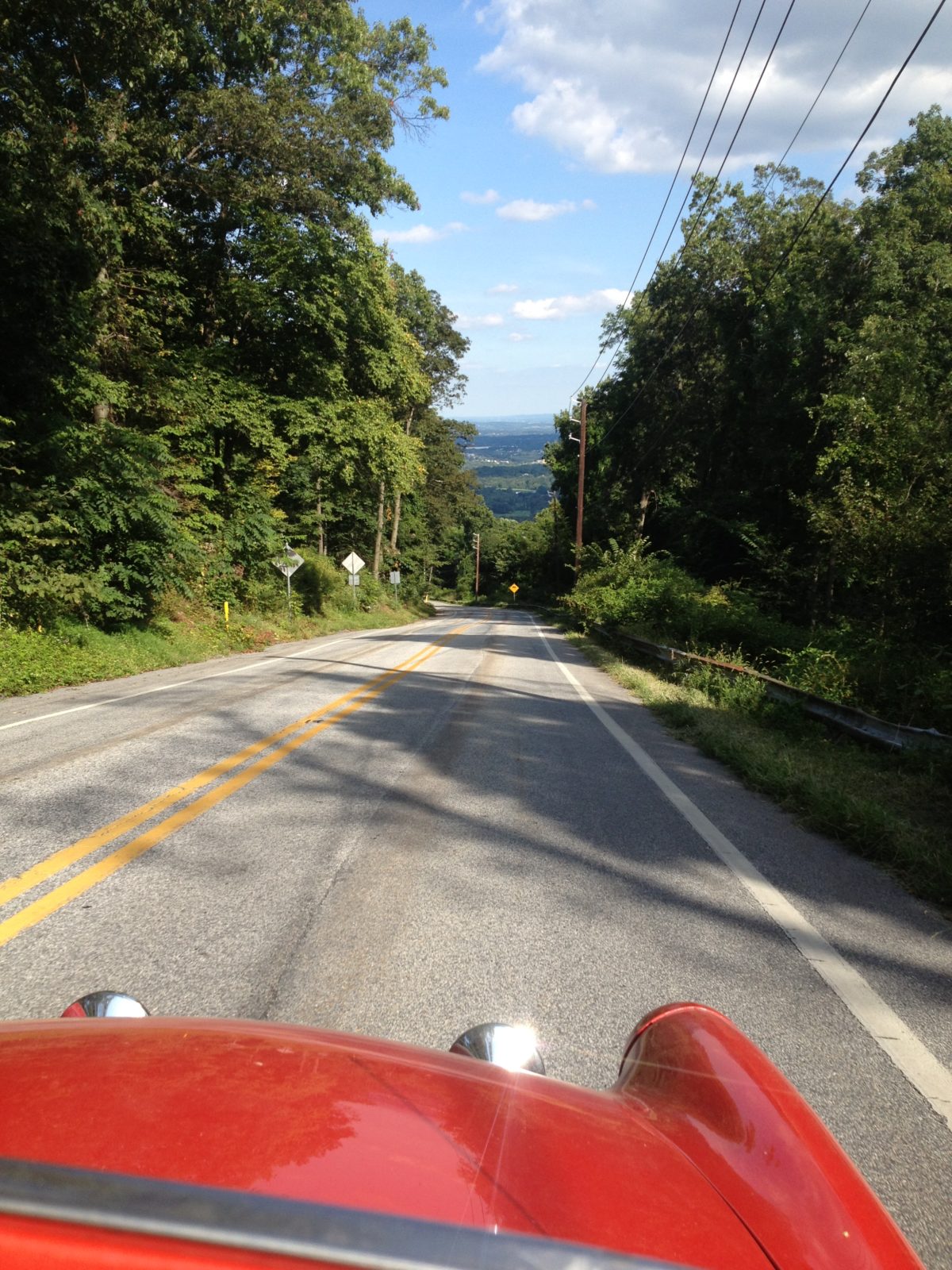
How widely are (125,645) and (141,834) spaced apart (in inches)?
455

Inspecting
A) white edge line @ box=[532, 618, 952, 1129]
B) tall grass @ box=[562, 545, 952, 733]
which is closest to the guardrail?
tall grass @ box=[562, 545, 952, 733]

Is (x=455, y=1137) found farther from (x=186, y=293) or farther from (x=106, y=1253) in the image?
(x=186, y=293)

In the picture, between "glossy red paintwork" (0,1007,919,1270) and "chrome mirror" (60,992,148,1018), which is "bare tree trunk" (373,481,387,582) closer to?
"chrome mirror" (60,992,148,1018)

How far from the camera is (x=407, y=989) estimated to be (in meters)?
3.09

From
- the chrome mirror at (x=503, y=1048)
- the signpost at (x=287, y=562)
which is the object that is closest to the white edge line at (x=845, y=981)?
the chrome mirror at (x=503, y=1048)

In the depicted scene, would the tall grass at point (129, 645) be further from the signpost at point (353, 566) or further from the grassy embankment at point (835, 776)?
the signpost at point (353, 566)

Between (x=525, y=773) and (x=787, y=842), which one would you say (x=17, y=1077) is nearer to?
(x=787, y=842)

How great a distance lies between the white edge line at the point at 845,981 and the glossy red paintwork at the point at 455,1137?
155cm

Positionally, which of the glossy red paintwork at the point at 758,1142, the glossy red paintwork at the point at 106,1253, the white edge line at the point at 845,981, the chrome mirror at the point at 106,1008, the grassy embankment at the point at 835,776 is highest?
the glossy red paintwork at the point at 106,1253

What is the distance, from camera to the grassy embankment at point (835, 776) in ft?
16.5

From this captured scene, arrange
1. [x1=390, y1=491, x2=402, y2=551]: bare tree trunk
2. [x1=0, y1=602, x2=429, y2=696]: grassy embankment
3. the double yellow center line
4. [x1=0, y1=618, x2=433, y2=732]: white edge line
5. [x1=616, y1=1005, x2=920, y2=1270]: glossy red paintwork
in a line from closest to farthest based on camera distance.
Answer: [x1=616, y1=1005, x2=920, y2=1270]: glossy red paintwork < the double yellow center line < [x1=0, y1=618, x2=433, y2=732]: white edge line < [x1=0, y1=602, x2=429, y2=696]: grassy embankment < [x1=390, y1=491, x2=402, y2=551]: bare tree trunk

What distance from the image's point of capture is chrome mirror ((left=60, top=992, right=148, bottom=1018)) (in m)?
1.75

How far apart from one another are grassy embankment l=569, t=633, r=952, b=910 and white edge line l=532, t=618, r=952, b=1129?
928 mm

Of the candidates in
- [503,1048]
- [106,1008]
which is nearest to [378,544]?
[106,1008]
